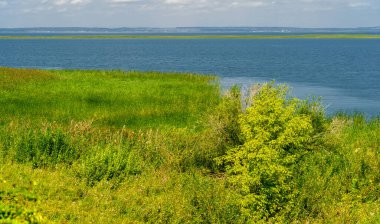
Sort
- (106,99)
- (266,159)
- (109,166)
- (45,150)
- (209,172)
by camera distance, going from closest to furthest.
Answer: (266,159)
(109,166)
(45,150)
(209,172)
(106,99)

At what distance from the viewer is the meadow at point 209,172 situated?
1119 cm

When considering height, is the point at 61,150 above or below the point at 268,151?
below

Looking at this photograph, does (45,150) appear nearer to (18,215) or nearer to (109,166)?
(109,166)

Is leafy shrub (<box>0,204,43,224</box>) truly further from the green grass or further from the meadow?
the green grass

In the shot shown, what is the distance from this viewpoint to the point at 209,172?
15812 mm

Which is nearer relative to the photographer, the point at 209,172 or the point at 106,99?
the point at 209,172

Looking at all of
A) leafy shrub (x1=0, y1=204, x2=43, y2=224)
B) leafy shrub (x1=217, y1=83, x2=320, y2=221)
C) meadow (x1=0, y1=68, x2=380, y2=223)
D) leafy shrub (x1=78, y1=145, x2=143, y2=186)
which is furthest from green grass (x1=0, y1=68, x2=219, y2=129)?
leafy shrub (x1=0, y1=204, x2=43, y2=224)

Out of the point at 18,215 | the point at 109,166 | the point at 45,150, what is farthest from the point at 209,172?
the point at 18,215

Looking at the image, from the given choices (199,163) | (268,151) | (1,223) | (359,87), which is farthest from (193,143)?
(359,87)

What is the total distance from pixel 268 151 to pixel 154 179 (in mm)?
4198

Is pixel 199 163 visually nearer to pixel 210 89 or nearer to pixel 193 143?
pixel 193 143

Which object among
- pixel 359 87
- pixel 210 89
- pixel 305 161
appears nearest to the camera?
pixel 305 161

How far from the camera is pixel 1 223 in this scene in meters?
6.46

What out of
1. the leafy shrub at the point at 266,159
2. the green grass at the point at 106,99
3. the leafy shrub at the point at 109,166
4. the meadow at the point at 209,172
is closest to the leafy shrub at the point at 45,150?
the meadow at the point at 209,172
